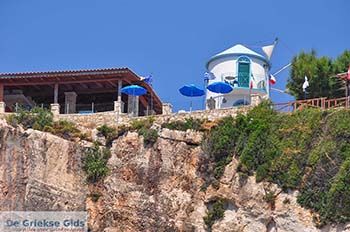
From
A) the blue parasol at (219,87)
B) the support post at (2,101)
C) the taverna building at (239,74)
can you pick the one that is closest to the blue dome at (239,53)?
the taverna building at (239,74)

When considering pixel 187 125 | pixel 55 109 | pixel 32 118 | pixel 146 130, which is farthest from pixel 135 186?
pixel 55 109

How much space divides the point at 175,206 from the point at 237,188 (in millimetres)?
2727

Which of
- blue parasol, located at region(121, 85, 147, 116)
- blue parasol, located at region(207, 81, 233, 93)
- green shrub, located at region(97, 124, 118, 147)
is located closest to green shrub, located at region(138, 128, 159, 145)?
green shrub, located at region(97, 124, 118, 147)

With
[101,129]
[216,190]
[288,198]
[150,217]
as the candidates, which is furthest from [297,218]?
[101,129]

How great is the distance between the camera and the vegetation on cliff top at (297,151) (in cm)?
3697

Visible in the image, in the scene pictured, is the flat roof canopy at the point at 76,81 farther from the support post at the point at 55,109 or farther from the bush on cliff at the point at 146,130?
the bush on cliff at the point at 146,130

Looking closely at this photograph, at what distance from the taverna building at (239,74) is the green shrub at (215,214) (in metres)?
7.16

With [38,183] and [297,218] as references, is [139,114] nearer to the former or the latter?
[38,183]

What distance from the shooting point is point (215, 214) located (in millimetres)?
38844

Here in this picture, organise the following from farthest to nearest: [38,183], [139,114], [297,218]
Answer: [139,114] → [38,183] → [297,218]

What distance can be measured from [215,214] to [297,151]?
4156 mm

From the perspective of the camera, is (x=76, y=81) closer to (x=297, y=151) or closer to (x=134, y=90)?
(x=134, y=90)

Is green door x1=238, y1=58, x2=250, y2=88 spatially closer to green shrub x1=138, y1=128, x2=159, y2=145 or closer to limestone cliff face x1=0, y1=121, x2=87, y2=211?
green shrub x1=138, y1=128, x2=159, y2=145

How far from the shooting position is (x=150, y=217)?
130 feet
